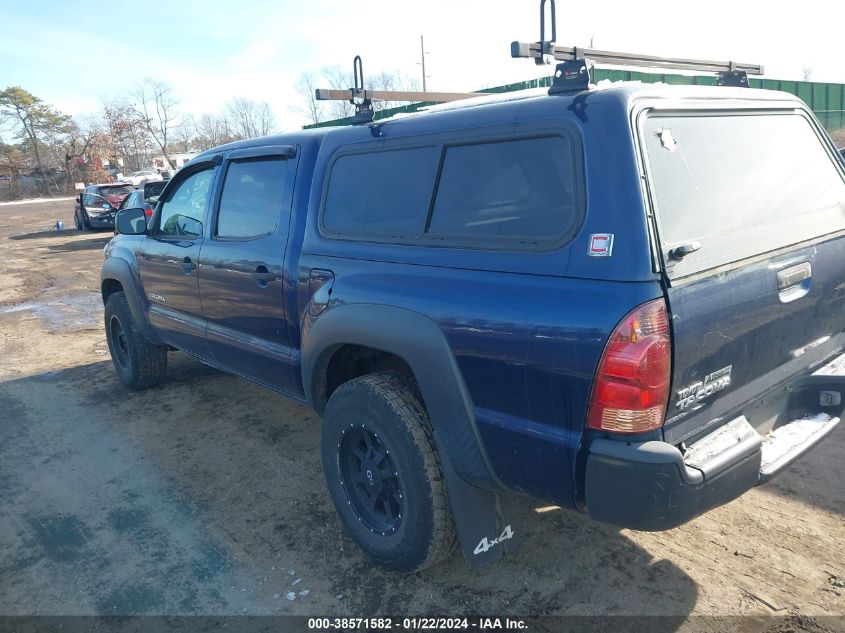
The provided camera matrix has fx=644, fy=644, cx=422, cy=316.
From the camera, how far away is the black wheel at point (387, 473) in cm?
264

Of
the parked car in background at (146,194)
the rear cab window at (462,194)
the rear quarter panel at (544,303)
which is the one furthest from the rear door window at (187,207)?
the parked car in background at (146,194)

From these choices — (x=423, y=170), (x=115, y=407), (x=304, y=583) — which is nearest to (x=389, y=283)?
(x=423, y=170)

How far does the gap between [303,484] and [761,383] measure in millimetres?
2516

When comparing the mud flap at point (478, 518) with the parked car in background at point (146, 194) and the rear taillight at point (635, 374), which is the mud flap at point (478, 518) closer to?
the rear taillight at point (635, 374)

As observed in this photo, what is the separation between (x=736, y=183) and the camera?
8.10ft

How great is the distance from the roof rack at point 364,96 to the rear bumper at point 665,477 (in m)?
2.16

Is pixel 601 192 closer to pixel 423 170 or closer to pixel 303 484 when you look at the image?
pixel 423 170

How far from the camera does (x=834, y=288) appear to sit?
2.70 metres

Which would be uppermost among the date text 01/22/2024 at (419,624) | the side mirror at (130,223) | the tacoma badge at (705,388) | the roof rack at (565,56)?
the roof rack at (565,56)

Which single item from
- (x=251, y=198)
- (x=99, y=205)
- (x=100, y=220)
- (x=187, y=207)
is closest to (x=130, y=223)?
(x=187, y=207)

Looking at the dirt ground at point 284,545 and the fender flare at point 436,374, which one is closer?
the fender flare at point 436,374

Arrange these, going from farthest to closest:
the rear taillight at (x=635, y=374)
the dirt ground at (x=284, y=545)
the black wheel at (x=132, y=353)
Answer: the black wheel at (x=132, y=353) < the dirt ground at (x=284, y=545) < the rear taillight at (x=635, y=374)

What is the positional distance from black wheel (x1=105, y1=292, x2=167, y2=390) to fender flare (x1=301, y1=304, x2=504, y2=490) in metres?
3.23

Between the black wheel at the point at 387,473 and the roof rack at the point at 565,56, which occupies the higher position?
the roof rack at the point at 565,56
